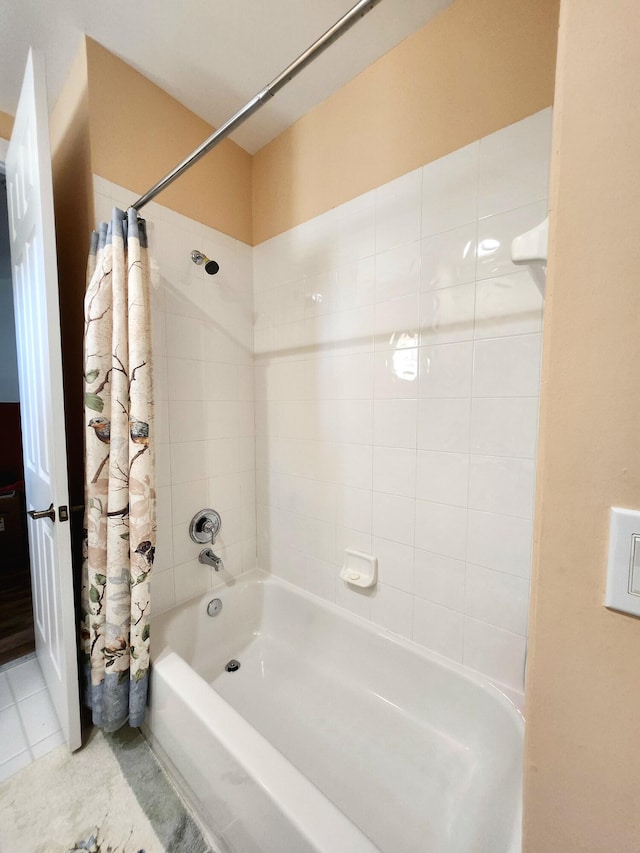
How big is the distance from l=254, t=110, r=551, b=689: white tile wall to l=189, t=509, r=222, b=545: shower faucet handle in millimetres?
366

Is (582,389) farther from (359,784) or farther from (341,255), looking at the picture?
(359,784)

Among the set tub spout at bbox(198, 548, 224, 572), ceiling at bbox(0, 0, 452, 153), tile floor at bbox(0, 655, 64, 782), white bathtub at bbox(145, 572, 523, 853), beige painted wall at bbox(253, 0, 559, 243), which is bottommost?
tile floor at bbox(0, 655, 64, 782)

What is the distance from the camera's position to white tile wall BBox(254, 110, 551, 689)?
103 centimetres

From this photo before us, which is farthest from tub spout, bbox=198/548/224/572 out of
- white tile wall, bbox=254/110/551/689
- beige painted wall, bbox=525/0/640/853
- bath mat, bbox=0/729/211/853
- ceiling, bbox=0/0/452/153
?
ceiling, bbox=0/0/452/153

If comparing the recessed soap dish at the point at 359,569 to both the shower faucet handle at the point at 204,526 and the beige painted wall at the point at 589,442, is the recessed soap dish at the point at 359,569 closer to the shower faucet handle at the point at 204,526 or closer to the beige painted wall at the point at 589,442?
the shower faucet handle at the point at 204,526

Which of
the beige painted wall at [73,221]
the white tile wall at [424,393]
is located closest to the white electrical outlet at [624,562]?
the white tile wall at [424,393]

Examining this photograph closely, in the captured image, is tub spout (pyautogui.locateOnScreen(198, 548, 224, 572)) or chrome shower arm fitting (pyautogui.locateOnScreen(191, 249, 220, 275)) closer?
chrome shower arm fitting (pyautogui.locateOnScreen(191, 249, 220, 275))

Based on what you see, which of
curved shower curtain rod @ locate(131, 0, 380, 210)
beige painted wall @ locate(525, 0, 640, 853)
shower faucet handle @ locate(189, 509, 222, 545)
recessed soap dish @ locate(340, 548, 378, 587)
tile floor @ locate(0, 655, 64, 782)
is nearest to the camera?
beige painted wall @ locate(525, 0, 640, 853)

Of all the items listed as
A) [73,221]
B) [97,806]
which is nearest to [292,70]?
[73,221]

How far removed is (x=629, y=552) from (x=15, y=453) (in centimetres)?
398

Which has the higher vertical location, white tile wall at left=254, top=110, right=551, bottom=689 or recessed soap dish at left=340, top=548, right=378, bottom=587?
white tile wall at left=254, top=110, right=551, bottom=689

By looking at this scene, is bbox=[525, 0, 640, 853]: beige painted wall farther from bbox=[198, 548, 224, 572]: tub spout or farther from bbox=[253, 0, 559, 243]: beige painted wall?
bbox=[198, 548, 224, 572]: tub spout

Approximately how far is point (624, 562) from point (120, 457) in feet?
4.15

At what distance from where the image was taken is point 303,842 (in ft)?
2.27
